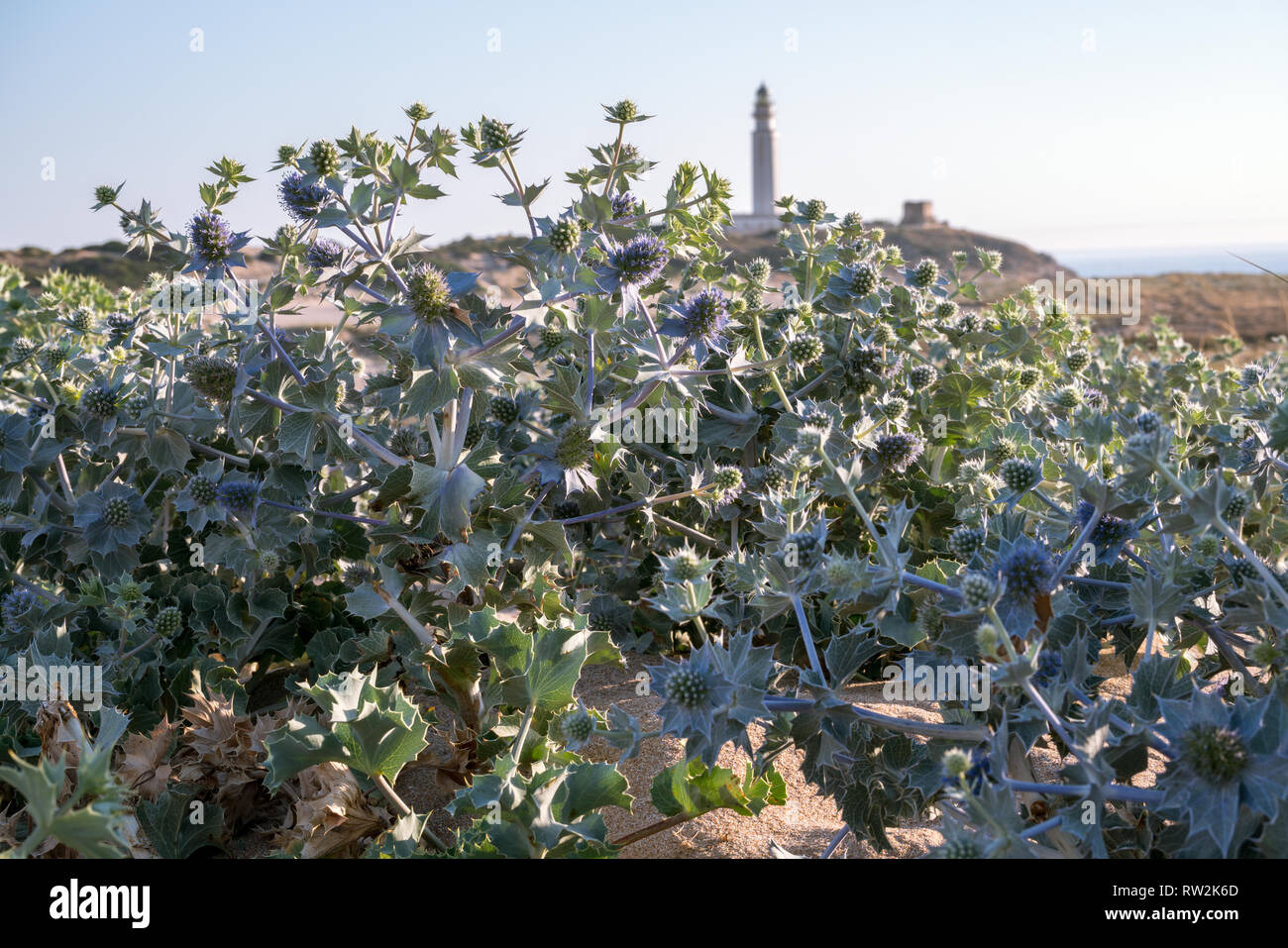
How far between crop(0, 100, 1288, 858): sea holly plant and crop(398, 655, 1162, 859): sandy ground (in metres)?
0.05

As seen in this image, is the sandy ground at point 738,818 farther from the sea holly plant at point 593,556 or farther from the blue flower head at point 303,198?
the blue flower head at point 303,198

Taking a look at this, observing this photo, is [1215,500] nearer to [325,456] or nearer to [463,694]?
[463,694]

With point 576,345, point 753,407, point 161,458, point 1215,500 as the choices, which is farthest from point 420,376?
point 1215,500

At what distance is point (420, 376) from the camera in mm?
2186

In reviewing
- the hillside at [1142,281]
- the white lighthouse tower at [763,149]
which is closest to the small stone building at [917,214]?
the hillside at [1142,281]

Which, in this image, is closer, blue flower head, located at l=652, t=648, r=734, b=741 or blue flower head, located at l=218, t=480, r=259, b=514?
blue flower head, located at l=652, t=648, r=734, b=741

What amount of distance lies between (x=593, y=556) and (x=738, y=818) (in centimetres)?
113

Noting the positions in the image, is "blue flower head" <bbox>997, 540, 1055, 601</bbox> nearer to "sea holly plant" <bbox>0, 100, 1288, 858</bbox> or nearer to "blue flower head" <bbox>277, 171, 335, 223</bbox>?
"sea holly plant" <bbox>0, 100, 1288, 858</bbox>

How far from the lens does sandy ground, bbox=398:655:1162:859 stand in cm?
216

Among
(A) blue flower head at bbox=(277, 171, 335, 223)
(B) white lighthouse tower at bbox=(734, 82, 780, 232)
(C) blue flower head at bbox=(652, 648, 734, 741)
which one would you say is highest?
(B) white lighthouse tower at bbox=(734, 82, 780, 232)

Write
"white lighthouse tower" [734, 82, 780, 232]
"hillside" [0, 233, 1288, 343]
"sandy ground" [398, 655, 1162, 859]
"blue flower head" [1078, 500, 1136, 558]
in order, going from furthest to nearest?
"white lighthouse tower" [734, 82, 780, 232] < "hillside" [0, 233, 1288, 343] < "sandy ground" [398, 655, 1162, 859] < "blue flower head" [1078, 500, 1136, 558]

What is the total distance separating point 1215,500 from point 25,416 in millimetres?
3341

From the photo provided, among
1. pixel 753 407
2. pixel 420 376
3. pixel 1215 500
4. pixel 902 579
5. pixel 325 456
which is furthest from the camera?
pixel 753 407

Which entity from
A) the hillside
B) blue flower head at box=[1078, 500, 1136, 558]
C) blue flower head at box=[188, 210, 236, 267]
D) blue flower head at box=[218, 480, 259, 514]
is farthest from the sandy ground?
the hillside
